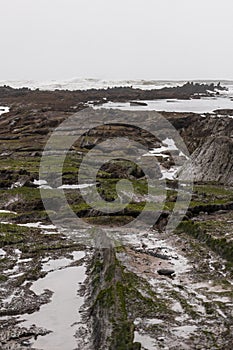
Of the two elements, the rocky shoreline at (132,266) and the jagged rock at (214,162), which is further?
the jagged rock at (214,162)

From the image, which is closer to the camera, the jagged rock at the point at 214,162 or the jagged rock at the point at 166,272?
the jagged rock at the point at 166,272

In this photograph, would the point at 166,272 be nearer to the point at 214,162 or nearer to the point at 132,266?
the point at 132,266

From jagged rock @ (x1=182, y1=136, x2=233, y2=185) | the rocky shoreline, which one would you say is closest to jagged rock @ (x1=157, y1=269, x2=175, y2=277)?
the rocky shoreline

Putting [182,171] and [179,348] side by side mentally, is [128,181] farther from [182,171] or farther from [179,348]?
[179,348]

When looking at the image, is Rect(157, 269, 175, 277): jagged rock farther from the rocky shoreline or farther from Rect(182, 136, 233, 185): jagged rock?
Rect(182, 136, 233, 185): jagged rock

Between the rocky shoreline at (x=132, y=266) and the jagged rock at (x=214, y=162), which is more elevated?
the jagged rock at (x=214, y=162)

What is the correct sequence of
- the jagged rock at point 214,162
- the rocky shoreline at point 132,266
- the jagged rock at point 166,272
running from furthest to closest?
the jagged rock at point 214,162, the jagged rock at point 166,272, the rocky shoreline at point 132,266

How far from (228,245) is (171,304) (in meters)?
8.99

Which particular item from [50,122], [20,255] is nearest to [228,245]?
[20,255]

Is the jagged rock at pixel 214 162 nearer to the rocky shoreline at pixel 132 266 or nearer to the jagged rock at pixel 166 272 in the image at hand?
the rocky shoreline at pixel 132 266

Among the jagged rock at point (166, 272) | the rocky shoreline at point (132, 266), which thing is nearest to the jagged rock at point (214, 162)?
the rocky shoreline at point (132, 266)

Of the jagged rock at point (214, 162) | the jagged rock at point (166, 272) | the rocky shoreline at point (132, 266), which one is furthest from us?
the jagged rock at point (214, 162)

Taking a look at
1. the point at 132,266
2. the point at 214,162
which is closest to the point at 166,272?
the point at 132,266

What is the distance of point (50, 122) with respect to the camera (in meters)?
96.9
